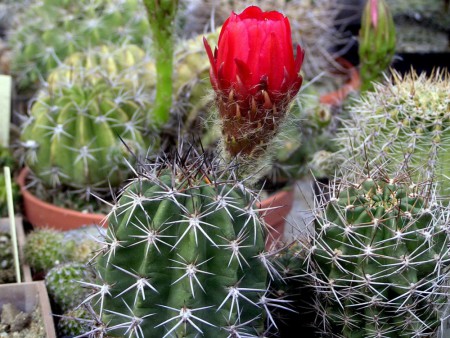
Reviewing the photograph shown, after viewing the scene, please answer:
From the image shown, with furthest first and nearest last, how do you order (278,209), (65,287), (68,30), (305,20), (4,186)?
(305,20)
(68,30)
(4,186)
(278,209)
(65,287)

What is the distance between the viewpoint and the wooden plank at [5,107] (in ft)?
6.54

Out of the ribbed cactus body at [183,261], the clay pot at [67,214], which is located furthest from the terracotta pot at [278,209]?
the ribbed cactus body at [183,261]

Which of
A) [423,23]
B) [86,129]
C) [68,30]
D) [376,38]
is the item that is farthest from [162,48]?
[423,23]

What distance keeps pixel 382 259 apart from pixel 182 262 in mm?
336

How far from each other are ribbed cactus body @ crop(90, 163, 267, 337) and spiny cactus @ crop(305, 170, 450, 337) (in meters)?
0.14

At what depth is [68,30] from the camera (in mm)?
2605

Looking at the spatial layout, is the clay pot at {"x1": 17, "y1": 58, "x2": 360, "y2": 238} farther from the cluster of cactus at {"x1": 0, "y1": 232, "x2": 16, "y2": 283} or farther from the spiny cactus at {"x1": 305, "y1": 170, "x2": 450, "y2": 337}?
the spiny cactus at {"x1": 305, "y1": 170, "x2": 450, "y2": 337}

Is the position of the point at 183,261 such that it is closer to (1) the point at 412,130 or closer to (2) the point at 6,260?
(1) the point at 412,130

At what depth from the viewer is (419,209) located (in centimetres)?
109

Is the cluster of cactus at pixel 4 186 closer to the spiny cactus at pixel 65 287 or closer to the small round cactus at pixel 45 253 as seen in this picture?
the small round cactus at pixel 45 253

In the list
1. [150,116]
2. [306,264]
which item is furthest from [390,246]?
[150,116]

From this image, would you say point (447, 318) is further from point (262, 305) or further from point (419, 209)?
point (262, 305)

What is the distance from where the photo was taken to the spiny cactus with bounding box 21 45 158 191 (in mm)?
1924

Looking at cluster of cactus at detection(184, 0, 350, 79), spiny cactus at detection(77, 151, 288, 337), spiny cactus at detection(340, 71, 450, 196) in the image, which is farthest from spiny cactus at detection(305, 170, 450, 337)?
cluster of cactus at detection(184, 0, 350, 79)
